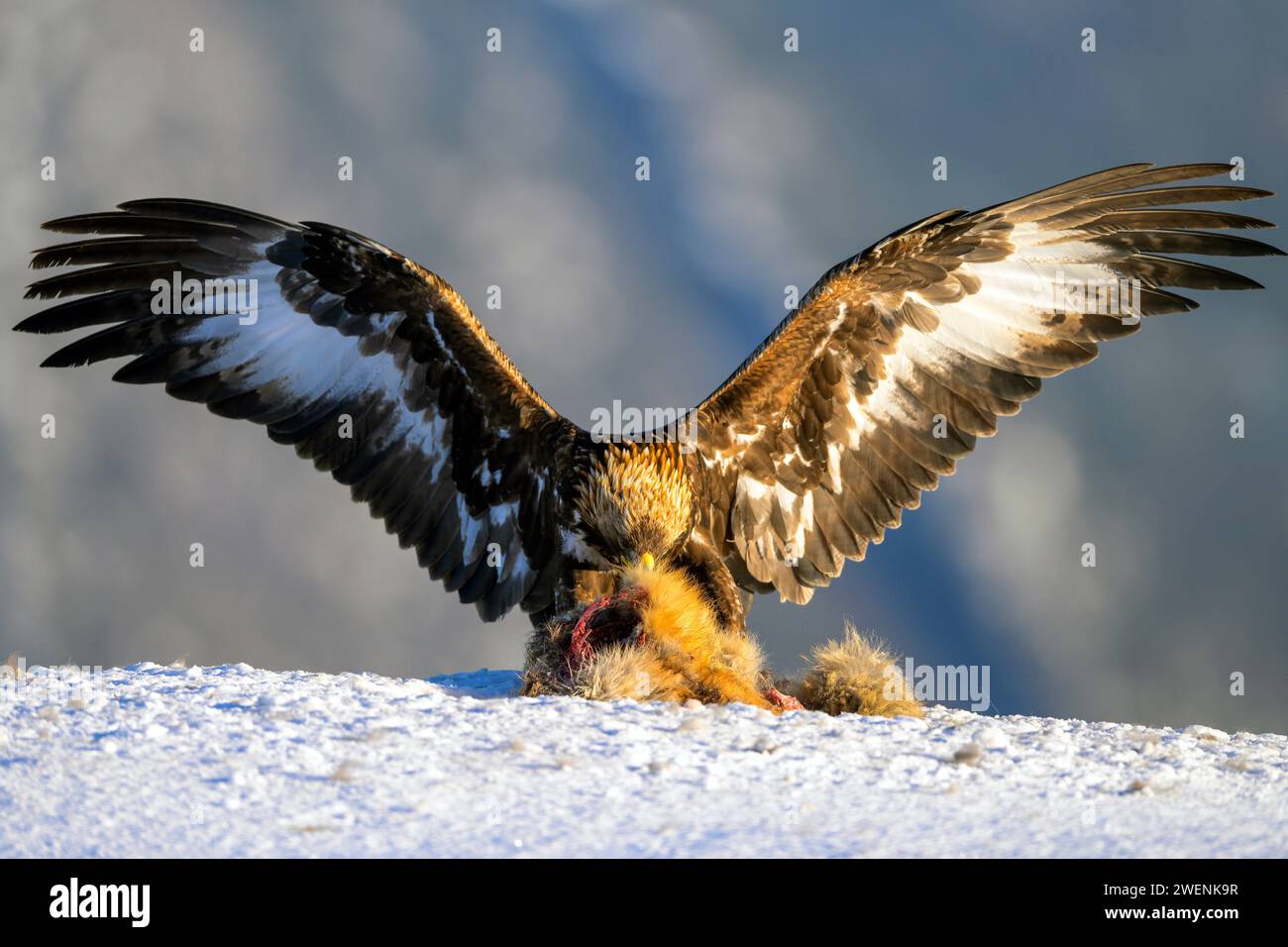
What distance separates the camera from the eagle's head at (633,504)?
29.3 ft

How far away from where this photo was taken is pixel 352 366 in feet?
33.1

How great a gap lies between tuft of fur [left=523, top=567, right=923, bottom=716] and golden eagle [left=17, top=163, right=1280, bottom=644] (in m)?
2.04

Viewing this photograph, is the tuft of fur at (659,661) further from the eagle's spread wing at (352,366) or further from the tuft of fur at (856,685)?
the eagle's spread wing at (352,366)

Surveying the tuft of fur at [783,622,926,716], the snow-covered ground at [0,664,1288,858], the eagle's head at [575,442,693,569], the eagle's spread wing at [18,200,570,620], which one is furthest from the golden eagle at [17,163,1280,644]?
the snow-covered ground at [0,664,1288,858]

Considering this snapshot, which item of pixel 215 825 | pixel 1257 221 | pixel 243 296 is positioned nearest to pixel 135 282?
pixel 243 296

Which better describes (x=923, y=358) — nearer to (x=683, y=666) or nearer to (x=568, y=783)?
(x=683, y=666)

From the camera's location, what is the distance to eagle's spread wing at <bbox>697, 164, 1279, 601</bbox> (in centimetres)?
994

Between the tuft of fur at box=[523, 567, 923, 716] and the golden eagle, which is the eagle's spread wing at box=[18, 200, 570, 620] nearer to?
the golden eagle

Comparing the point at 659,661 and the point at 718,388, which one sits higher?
the point at 718,388

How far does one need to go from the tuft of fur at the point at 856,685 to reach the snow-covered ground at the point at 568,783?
62 centimetres

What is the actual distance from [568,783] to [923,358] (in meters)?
6.44

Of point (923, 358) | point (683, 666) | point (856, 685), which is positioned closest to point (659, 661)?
point (683, 666)

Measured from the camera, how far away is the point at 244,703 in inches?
242
